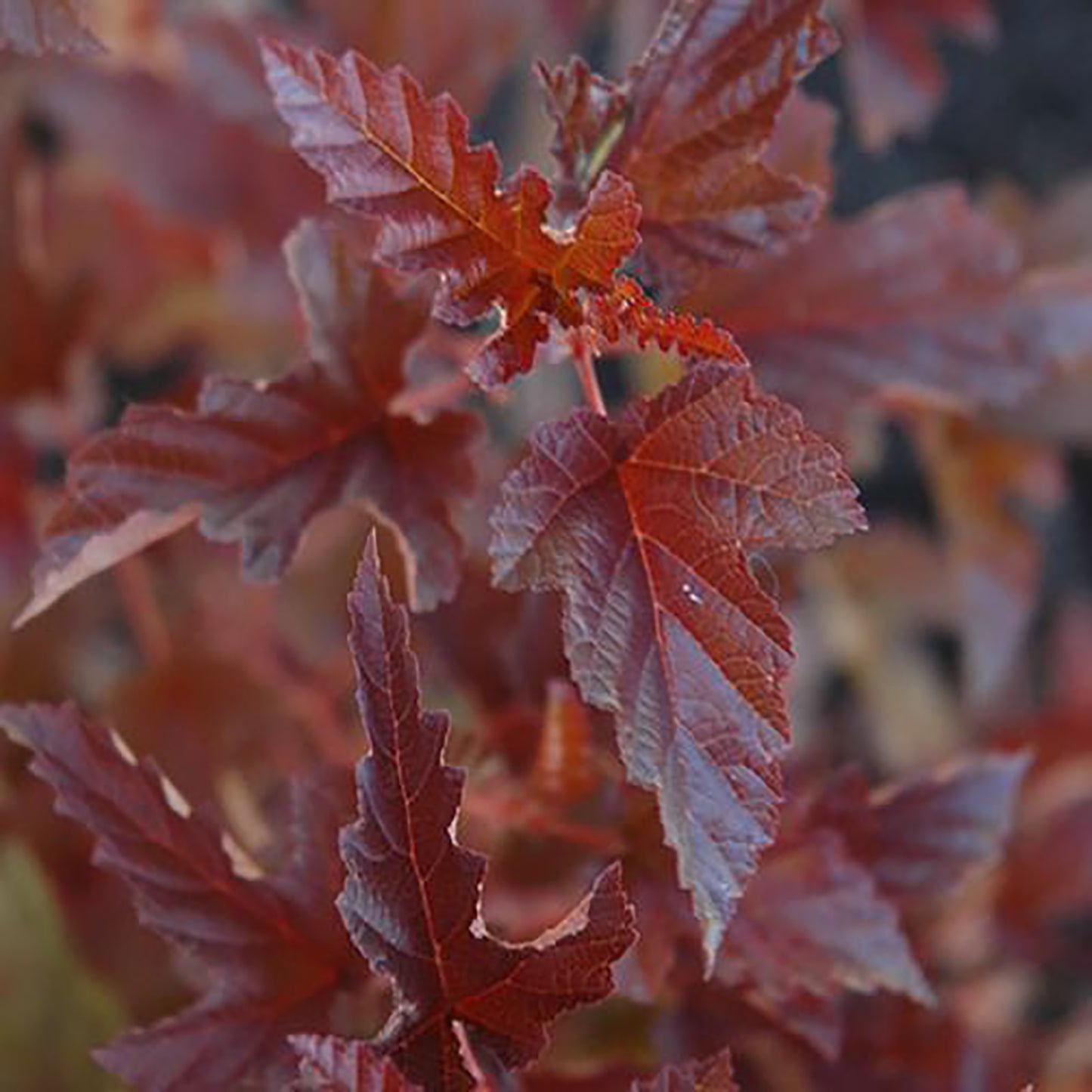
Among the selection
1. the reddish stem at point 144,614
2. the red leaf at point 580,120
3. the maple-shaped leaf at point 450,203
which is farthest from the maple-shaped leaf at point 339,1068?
the reddish stem at point 144,614

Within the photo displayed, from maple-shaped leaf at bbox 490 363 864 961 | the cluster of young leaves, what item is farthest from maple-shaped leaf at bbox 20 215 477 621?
maple-shaped leaf at bbox 490 363 864 961

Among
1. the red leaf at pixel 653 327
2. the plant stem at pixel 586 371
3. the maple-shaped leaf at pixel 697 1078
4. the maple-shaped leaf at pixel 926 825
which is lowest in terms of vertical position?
the maple-shaped leaf at pixel 926 825

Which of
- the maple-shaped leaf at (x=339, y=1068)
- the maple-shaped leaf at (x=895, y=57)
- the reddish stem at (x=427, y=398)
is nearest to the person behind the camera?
the maple-shaped leaf at (x=339, y=1068)

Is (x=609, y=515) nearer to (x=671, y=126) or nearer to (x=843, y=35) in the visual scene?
(x=671, y=126)

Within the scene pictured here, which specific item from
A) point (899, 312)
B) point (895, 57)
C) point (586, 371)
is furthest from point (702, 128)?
point (895, 57)

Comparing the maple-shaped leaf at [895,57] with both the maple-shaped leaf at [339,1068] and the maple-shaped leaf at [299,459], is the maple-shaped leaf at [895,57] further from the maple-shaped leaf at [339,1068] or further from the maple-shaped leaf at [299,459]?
the maple-shaped leaf at [339,1068]

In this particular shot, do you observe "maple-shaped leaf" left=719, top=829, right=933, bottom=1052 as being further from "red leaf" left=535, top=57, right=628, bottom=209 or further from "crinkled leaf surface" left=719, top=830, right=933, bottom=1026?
"red leaf" left=535, top=57, right=628, bottom=209
